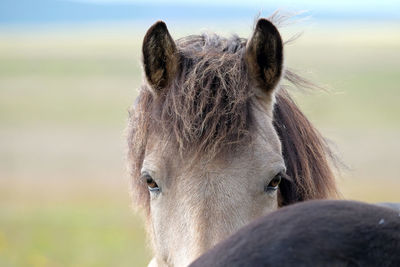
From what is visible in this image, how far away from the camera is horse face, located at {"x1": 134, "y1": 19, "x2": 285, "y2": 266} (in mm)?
2605

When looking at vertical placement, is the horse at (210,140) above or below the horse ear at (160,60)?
below

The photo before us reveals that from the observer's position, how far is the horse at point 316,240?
1435mm

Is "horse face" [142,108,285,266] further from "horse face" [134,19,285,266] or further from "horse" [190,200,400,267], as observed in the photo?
"horse" [190,200,400,267]

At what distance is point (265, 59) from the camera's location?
10.1 ft

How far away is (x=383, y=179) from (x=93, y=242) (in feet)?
30.3

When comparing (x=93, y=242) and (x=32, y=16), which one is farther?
(x=32, y=16)

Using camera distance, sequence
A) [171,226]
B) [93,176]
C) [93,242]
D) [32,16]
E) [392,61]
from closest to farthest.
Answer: [171,226], [93,242], [93,176], [392,61], [32,16]

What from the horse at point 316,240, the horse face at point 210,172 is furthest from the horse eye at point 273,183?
the horse at point 316,240

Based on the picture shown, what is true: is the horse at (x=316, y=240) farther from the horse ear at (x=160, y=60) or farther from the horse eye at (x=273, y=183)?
the horse ear at (x=160, y=60)

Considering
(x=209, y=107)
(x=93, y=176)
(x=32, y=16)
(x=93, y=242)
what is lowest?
(x=32, y=16)

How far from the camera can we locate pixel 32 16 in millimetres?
171000

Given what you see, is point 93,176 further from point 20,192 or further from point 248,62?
point 248,62

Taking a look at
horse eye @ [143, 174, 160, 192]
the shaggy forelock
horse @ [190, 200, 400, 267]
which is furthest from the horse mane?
horse @ [190, 200, 400, 267]

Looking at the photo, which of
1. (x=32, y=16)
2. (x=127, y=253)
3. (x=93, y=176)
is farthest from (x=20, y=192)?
(x=32, y=16)
